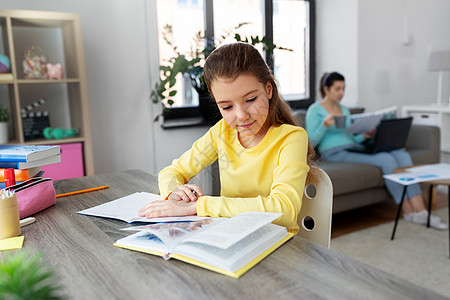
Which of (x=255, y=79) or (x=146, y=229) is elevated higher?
(x=255, y=79)

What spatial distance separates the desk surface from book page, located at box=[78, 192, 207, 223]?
0.31ft

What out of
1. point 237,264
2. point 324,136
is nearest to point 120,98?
point 324,136

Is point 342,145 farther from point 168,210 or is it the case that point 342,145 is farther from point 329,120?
point 168,210

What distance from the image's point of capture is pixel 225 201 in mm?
987

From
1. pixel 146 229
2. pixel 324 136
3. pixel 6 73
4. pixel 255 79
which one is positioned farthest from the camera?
pixel 324 136

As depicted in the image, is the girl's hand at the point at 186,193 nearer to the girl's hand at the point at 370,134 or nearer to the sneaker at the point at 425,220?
the sneaker at the point at 425,220

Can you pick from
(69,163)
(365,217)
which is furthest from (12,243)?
(365,217)

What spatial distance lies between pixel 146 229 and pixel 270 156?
0.45 metres

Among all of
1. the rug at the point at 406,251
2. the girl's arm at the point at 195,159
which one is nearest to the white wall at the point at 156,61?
the rug at the point at 406,251

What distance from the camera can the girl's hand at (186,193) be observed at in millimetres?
1076

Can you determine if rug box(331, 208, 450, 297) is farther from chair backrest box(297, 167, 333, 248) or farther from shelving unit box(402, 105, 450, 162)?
chair backrest box(297, 167, 333, 248)

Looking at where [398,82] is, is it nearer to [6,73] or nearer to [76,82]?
[76,82]

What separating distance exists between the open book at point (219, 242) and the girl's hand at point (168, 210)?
0.37 ft

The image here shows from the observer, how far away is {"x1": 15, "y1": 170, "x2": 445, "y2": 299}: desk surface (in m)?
0.63
